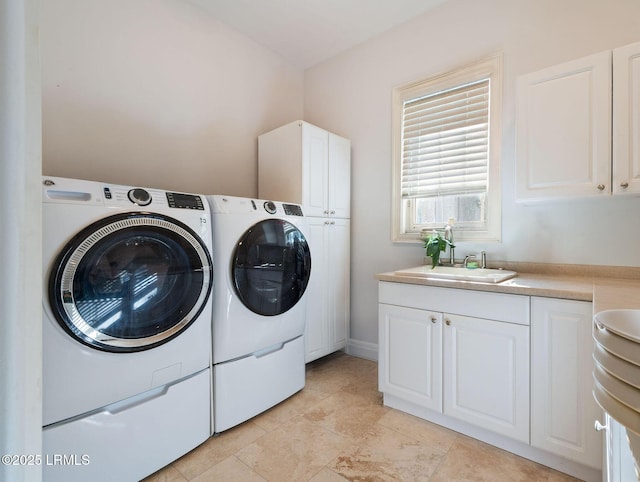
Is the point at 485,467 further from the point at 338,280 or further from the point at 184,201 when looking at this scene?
the point at 184,201

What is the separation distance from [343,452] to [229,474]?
546mm

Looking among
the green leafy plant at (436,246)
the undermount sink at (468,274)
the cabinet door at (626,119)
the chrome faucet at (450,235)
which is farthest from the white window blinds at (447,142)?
the cabinet door at (626,119)

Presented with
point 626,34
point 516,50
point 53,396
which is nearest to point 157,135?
point 53,396

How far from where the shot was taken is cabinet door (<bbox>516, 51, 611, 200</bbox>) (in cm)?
142

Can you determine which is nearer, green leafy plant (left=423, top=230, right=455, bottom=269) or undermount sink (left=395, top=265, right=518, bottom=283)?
undermount sink (left=395, top=265, right=518, bottom=283)

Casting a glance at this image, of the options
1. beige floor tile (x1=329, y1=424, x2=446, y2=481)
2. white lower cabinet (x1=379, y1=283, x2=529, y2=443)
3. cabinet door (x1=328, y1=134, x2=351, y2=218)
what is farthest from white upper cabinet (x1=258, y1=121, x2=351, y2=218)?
beige floor tile (x1=329, y1=424, x2=446, y2=481)

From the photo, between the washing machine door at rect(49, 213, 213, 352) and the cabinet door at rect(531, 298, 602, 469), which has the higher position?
the washing machine door at rect(49, 213, 213, 352)

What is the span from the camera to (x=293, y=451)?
1.51m

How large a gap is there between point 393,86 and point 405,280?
1.69 meters

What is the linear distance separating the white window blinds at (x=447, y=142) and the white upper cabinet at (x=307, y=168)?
53cm

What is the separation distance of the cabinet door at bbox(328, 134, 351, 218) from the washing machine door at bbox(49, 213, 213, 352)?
4.29 ft

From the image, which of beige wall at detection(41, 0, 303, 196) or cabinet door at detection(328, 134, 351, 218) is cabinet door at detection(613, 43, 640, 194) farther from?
beige wall at detection(41, 0, 303, 196)

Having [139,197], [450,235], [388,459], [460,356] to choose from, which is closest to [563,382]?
[460,356]

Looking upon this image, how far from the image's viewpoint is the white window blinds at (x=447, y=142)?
2.12 metres
